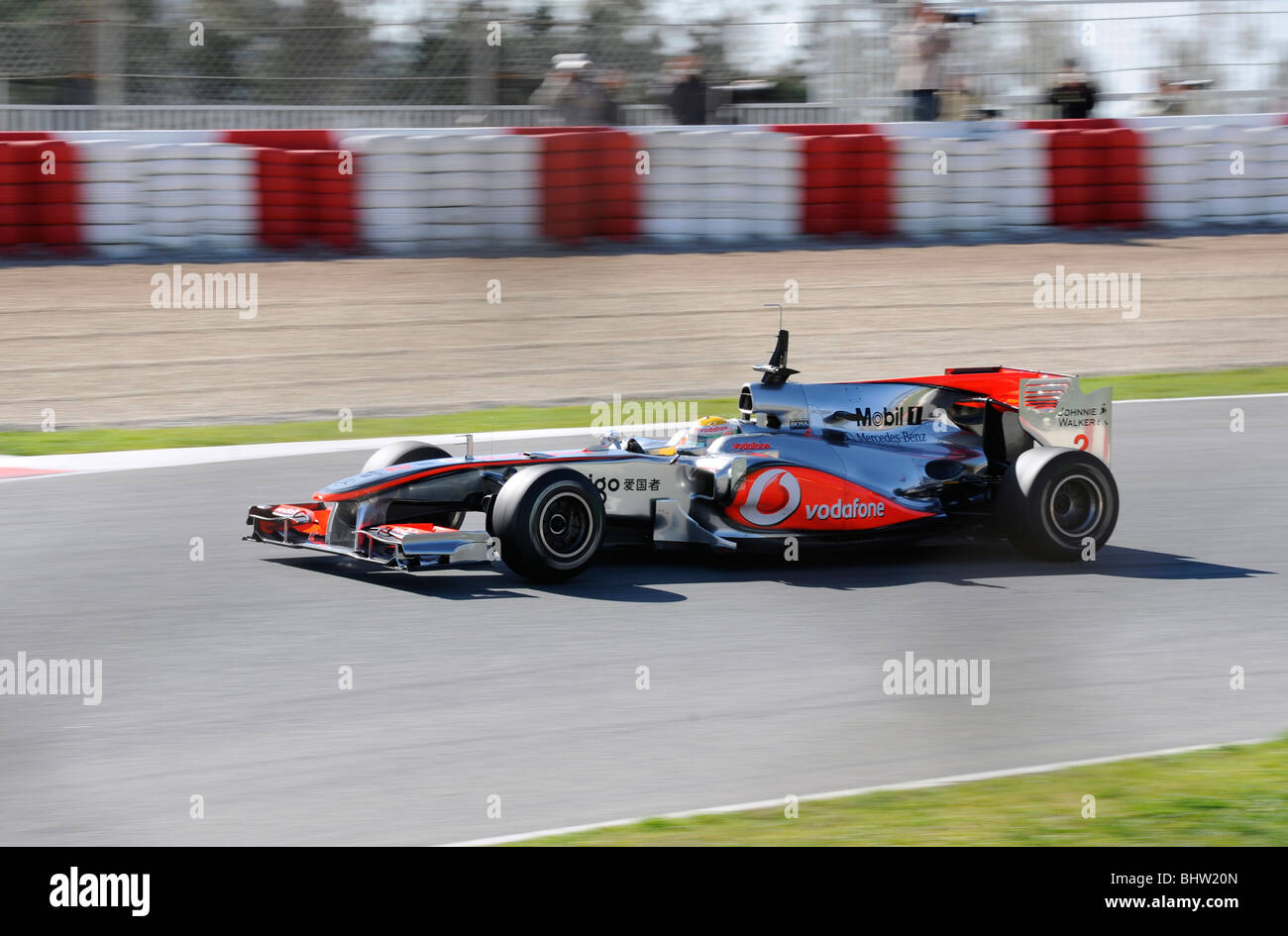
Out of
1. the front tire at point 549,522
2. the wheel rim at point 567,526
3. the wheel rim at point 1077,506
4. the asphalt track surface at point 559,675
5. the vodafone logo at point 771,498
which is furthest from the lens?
the wheel rim at point 1077,506

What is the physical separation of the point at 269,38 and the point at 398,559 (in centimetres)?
1270

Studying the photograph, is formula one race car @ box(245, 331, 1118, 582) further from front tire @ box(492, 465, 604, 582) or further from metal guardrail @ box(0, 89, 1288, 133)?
metal guardrail @ box(0, 89, 1288, 133)

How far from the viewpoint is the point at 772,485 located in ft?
26.0

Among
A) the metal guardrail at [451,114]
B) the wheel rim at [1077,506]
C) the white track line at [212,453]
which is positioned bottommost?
the wheel rim at [1077,506]

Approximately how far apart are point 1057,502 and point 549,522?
2.57 meters

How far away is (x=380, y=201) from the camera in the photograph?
17.8 m

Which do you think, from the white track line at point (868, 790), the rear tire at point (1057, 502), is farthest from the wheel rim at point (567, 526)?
the white track line at point (868, 790)

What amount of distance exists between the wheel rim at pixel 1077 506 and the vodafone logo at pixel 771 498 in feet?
4.36

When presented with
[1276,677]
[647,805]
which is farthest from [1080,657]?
[647,805]

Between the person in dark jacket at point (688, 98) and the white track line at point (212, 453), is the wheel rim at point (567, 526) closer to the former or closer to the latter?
the white track line at point (212, 453)

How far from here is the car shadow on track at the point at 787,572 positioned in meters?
7.75

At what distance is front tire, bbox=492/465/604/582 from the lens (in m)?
7.41

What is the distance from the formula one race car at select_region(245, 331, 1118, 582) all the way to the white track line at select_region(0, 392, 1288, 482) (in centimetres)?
287

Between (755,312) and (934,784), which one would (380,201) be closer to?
(755,312)
